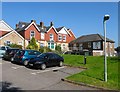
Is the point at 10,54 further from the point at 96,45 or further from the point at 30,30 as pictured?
the point at 96,45

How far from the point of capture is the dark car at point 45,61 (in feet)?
65.6

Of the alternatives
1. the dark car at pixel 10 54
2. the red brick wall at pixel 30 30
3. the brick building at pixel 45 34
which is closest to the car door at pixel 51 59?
the dark car at pixel 10 54

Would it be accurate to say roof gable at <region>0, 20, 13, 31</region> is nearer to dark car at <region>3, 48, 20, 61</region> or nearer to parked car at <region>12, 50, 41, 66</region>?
dark car at <region>3, 48, 20, 61</region>

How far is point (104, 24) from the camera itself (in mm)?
14844

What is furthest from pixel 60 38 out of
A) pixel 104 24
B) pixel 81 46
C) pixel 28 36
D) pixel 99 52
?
pixel 104 24

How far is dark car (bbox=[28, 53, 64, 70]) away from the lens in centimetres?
2000

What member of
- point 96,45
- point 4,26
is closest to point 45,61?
point 96,45

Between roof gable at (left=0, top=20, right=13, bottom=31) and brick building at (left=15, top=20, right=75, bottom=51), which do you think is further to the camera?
brick building at (left=15, top=20, right=75, bottom=51)

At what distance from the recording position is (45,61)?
2055 centimetres

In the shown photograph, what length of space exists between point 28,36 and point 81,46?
13661 millimetres

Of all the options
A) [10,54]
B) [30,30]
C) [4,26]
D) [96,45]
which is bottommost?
[10,54]

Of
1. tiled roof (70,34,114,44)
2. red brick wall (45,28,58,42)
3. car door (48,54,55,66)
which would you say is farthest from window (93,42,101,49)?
car door (48,54,55,66)

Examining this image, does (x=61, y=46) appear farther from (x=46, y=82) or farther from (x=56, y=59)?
(x=46, y=82)

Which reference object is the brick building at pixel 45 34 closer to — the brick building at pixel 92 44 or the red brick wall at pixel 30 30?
the red brick wall at pixel 30 30
